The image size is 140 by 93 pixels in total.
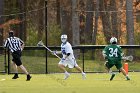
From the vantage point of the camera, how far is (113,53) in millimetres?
22438

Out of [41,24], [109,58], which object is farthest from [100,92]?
[41,24]

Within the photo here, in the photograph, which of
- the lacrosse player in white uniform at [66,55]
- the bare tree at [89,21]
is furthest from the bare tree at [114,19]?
the lacrosse player in white uniform at [66,55]

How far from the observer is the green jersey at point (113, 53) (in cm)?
2241

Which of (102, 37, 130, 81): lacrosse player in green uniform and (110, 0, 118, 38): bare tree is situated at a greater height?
(110, 0, 118, 38): bare tree

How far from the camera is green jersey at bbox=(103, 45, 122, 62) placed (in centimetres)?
2241

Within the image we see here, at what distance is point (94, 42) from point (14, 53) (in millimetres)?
25193

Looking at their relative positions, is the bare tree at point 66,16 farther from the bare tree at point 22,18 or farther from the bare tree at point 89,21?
the bare tree at point 22,18

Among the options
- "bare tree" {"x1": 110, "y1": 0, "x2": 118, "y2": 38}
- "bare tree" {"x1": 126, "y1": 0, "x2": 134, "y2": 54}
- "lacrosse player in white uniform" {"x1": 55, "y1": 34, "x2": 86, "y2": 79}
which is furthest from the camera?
"bare tree" {"x1": 110, "y1": 0, "x2": 118, "y2": 38}

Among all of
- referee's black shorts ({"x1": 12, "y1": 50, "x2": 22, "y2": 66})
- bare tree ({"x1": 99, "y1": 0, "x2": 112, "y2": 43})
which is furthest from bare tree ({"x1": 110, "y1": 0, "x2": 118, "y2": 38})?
referee's black shorts ({"x1": 12, "y1": 50, "x2": 22, "y2": 66})

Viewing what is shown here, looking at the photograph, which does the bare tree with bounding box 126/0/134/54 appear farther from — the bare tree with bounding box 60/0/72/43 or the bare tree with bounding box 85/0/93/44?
the bare tree with bounding box 60/0/72/43

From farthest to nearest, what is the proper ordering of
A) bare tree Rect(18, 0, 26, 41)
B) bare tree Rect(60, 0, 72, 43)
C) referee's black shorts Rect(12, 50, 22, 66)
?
bare tree Rect(18, 0, 26, 41), bare tree Rect(60, 0, 72, 43), referee's black shorts Rect(12, 50, 22, 66)

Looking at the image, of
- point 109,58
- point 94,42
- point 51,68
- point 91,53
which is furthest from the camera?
point 94,42

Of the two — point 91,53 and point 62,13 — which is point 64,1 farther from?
point 91,53

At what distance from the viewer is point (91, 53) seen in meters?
35.2
